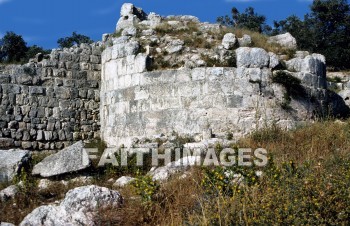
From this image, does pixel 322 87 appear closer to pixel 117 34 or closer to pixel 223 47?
pixel 223 47

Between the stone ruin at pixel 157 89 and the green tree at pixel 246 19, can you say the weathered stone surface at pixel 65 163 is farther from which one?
the green tree at pixel 246 19

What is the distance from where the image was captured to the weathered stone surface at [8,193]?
8.22 meters

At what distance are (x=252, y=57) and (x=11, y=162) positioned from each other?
6254 mm

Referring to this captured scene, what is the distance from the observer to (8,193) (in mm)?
8414

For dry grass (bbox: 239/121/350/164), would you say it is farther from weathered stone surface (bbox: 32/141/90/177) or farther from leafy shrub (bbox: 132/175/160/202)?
weathered stone surface (bbox: 32/141/90/177)

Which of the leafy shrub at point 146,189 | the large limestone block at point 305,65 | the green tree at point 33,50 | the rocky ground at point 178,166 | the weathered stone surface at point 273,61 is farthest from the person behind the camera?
the green tree at point 33,50

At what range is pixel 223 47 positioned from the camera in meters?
13.8

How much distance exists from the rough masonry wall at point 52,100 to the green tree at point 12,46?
1808 centimetres

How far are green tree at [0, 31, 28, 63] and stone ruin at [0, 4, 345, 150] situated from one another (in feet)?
59.7

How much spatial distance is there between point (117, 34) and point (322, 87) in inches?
231

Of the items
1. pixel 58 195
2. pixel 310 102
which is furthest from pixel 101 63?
pixel 58 195

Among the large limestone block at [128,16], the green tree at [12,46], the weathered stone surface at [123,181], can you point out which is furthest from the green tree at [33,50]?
the weathered stone surface at [123,181]

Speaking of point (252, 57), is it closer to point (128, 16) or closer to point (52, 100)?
point (128, 16)

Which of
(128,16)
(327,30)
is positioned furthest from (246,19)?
(128,16)
